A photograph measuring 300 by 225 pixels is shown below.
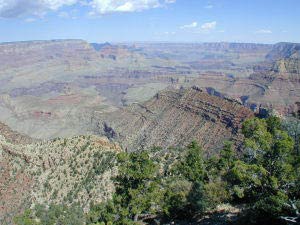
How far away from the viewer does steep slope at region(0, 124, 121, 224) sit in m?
52.3

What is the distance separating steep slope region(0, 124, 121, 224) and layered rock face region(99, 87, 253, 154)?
45101mm

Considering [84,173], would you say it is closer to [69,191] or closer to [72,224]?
[69,191]

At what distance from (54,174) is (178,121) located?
97062 millimetres

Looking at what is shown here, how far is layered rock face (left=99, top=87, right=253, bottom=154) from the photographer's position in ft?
394

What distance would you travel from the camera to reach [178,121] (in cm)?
15012

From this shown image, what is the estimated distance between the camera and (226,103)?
444 ft

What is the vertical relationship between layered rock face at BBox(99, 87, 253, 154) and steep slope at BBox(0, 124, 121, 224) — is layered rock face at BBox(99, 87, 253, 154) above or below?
below

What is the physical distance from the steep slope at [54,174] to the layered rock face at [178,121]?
45.1 m

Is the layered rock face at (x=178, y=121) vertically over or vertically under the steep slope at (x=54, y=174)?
under

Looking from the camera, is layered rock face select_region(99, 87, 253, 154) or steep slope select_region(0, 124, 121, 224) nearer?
steep slope select_region(0, 124, 121, 224)

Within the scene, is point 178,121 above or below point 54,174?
below

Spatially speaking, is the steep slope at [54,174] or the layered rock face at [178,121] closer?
the steep slope at [54,174]

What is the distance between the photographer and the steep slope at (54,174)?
52.3 m

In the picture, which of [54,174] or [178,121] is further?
[178,121]
